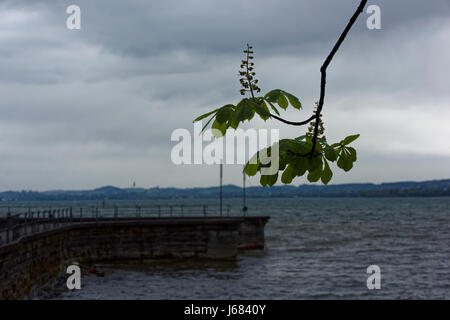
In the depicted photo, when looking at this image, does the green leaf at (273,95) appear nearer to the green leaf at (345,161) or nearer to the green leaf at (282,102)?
the green leaf at (282,102)

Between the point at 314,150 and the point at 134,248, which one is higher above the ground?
the point at 314,150

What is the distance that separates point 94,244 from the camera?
4081 cm

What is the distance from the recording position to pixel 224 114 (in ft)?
7.31

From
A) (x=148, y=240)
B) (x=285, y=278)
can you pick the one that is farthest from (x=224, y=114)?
(x=148, y=240)

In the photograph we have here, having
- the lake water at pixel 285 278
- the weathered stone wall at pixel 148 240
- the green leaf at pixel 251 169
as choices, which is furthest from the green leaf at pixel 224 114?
the weathered stone wall at pixel 148 240

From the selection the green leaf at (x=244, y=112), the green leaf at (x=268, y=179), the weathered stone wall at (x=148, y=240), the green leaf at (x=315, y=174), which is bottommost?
the weathered stone wall at (x=148, y=240)

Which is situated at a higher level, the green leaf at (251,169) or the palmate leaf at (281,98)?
the palmate leaf at (281,98)

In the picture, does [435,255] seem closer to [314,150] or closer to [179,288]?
[179,288]

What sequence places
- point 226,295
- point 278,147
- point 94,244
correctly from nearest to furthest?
1. point 278,147
2. point 226,295
3. point 94,244

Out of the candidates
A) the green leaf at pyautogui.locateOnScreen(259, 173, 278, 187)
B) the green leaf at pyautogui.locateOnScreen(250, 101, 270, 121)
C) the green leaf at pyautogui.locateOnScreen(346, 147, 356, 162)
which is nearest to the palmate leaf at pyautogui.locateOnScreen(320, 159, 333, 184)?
the green leaf at pyautogui.locateOnScreen(346, 147, 356, 162)

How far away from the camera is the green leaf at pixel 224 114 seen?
2.22 m
